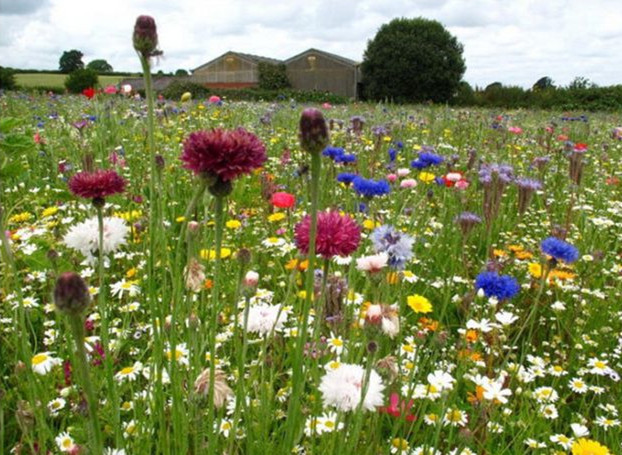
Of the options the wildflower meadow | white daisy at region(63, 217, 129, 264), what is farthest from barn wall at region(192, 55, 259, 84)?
white daisy at region(63, 217, 129, 264)

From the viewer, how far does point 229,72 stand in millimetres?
40594

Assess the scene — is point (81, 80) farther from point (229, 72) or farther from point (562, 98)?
point (229, 72)

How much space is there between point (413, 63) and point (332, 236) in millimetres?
33232

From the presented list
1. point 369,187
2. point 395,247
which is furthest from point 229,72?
point 395,247

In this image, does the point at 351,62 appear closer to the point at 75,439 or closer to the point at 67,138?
the point at 67,138

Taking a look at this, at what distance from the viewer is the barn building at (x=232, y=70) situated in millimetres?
39469

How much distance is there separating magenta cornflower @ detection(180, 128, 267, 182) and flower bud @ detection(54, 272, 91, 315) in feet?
0.81

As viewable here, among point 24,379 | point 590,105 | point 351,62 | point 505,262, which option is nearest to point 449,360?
point 505,262

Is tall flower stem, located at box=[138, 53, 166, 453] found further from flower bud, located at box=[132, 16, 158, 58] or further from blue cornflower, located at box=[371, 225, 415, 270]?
blue cornflower, located at box=[371, 225, 415, 270]

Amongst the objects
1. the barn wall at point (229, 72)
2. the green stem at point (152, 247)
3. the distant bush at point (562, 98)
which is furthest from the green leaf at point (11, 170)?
the barn wall at point (229, 72)

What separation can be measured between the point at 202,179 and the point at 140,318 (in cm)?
127

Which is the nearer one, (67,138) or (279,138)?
(67,138)

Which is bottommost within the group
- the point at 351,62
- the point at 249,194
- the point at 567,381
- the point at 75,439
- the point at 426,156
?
the point at 567,381

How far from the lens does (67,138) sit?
135 inches
